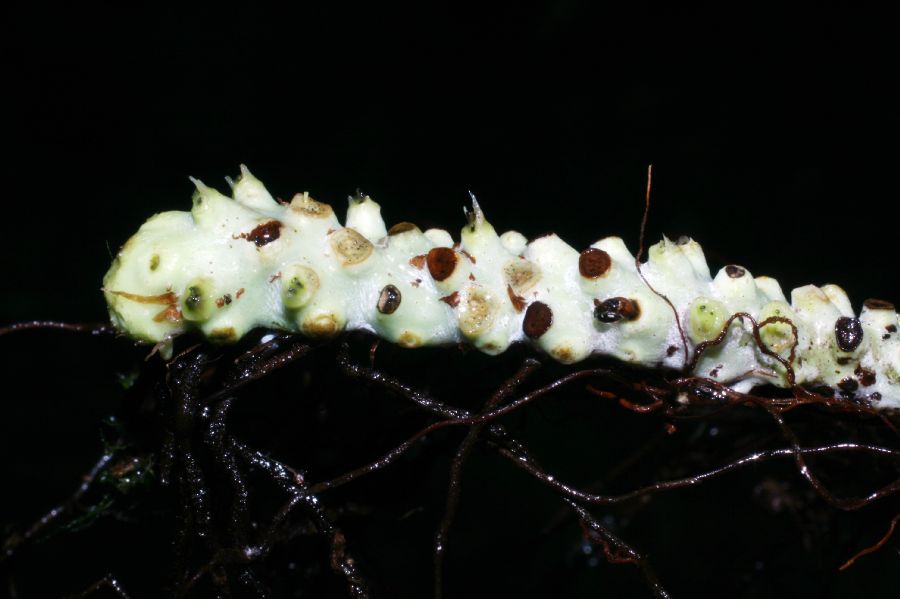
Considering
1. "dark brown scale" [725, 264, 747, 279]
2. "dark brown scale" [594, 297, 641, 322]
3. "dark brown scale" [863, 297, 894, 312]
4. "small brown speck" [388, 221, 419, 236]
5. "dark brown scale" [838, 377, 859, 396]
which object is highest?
"small brown speck" [388, 221, 419, 236]

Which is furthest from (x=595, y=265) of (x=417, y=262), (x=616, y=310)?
(x=417, y=262)

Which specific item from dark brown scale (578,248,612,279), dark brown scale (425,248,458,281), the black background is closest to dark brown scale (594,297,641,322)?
dark brown scale (578,248,612,279)

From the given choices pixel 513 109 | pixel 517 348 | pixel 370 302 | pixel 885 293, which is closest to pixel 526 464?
pixel 517 348

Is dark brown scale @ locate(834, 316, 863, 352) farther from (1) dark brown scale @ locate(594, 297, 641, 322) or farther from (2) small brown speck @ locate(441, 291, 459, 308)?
(2) small brown speck @ locate(441, 291, 459, 308)

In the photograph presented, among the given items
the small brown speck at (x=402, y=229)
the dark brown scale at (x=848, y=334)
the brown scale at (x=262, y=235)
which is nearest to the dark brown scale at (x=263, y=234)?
the brown scale at (x=262, y=235)

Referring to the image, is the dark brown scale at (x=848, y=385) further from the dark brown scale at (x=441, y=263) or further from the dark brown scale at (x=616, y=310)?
the dark brown scale at (x=441, y=263)

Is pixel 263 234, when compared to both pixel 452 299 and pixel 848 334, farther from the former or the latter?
pixel 848 334

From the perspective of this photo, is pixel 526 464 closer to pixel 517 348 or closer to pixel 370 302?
pixel 517 348
